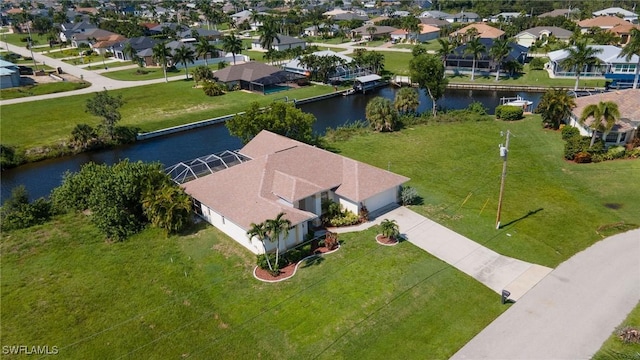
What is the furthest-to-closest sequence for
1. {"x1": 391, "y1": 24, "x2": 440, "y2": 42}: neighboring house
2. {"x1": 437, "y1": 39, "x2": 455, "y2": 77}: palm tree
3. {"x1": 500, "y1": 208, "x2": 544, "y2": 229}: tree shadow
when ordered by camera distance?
{"x1": 391, "y1": 24, "x2": 440, "y2": 42}: neighboring house, {"x1": 437, "y1": 39, "x2": 455, "y2": 77}: palm tree, {"x1": 500, "y1": 208, "x2": 544, "y2": 229}: tree shadow

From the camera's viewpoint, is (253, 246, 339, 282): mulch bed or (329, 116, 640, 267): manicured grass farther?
(329, 116, 640, 267): manicured grass

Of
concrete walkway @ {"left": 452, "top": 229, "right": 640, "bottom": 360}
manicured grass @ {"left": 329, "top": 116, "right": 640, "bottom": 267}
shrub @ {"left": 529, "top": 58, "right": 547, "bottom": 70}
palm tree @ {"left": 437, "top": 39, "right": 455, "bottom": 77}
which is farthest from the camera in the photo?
shrub @ {"left": 529, "top": 58, "right": 547, "bottom": 70}

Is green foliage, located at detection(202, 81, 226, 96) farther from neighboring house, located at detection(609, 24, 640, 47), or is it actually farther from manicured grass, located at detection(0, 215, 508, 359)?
neighboring house, located at detection(609, 24, 640, 47)

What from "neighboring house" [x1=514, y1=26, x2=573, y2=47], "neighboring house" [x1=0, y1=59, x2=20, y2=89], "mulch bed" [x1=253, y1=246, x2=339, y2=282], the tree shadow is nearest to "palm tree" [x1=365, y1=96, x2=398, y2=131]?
the tree shadow

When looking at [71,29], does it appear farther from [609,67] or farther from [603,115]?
[603,115]

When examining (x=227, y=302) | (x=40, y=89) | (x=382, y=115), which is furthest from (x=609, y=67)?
(x=40, y=89)

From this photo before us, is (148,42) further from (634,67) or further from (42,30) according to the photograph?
(634,67)

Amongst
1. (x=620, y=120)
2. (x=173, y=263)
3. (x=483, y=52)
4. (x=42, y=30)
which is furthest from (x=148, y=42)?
(x=620, y=120)

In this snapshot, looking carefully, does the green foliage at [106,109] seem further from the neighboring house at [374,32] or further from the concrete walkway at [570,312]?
the neighboring house at [374,32]

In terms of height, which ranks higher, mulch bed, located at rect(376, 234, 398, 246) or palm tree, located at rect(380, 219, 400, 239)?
palm tree, located at rect(380, 219, 400, 239)
